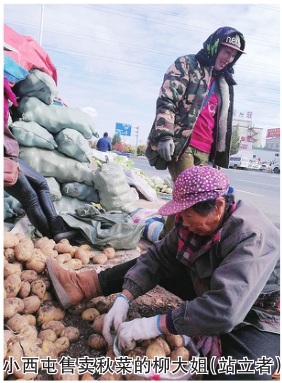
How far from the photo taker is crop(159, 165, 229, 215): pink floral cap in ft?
4.63

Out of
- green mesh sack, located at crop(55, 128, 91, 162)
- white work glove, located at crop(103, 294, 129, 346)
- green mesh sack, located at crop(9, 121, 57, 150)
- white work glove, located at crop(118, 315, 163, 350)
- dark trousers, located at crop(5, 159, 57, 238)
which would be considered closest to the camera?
white work glove, located at crop(118, 315, 163, 350)

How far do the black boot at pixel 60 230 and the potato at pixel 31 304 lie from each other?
1.01m

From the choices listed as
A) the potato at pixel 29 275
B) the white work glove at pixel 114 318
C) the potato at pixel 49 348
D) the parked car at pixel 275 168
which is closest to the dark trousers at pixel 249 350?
the white work glove at pixel 114 318

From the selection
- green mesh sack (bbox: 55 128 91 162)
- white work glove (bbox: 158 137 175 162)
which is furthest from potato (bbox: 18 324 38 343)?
green mesh sack (bbox: 55 128 91 162)

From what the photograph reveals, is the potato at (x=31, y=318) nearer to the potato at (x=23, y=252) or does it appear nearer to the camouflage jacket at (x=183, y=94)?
the potato at (x=23, y=252)

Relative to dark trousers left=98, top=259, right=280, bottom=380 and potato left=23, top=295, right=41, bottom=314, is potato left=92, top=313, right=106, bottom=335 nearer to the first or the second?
potato left=23, top=295, right=41, bottom=314

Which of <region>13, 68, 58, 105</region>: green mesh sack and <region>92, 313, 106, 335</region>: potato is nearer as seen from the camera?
<region>92, 313, 106, 335</region>: potato

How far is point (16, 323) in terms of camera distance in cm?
161

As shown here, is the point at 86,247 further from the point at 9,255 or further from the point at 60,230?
the point at 9,255

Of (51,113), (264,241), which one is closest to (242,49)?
(264,241)

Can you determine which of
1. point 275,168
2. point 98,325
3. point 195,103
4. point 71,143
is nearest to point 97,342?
point 98,325

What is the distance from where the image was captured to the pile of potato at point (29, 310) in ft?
4.85

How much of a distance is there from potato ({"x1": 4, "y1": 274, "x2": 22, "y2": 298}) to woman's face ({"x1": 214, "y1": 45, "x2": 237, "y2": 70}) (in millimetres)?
2027

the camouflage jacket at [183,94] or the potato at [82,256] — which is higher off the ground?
the camouflage jacket at [183,94]
